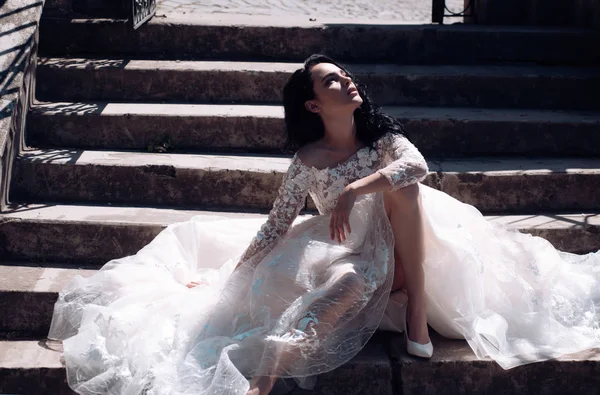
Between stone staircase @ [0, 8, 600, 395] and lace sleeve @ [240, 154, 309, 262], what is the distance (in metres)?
0.74

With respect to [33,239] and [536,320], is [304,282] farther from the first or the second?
[33,239]

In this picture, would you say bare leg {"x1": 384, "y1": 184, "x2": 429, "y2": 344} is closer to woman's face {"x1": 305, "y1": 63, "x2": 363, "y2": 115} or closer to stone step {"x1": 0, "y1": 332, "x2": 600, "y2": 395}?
stone step {"x1": 0, "y1": 332, "x2": 600, "y2": 395}

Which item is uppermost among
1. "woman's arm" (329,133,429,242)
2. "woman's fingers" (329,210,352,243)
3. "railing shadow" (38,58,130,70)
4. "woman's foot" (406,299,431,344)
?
"railing shadow" (38,58,130,70)

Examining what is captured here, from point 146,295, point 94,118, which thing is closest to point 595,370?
point 146,295

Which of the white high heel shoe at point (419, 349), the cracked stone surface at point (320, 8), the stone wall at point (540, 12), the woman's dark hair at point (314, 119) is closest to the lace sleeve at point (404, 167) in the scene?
the woman's dark hair at point (314, 119)

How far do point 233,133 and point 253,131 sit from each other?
0.47 feet

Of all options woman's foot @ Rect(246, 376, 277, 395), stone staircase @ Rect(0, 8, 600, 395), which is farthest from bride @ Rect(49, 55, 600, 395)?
→ stone staircase @ Rect(0, 8, 600, 395)

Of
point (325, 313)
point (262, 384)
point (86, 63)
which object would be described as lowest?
point (262, 384)

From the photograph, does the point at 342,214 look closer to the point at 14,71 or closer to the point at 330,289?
the point at 330,289

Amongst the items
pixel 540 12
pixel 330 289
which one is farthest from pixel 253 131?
pixel 540 12

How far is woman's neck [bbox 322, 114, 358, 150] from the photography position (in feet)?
12.7

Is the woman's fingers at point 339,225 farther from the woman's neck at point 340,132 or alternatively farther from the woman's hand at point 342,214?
the woman's neck at point 340,132

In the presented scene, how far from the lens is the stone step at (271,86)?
18.8 ft

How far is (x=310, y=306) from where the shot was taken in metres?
3.49
